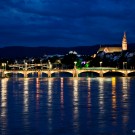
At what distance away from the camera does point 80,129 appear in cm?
2380

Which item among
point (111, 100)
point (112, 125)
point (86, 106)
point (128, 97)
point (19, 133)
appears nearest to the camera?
point (19, 133)

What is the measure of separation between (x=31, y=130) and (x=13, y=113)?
18.0 feet

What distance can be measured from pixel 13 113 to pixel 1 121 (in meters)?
3.15

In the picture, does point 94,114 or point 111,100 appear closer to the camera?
point 94,114

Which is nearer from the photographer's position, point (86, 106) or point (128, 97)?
point (86, 106)

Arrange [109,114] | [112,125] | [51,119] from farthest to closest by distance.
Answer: [109,114]
[51,119]
[112,125]

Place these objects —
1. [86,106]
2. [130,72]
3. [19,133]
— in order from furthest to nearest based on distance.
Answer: [130,72] → [86,106] → [19,133]

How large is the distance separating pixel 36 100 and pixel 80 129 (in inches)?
532

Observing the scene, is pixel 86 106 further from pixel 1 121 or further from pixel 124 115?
pixel 1 121

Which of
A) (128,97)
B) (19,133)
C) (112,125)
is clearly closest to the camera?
(19,133)

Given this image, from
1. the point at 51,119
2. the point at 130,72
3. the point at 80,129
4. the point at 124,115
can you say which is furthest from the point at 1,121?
the point at 130,72

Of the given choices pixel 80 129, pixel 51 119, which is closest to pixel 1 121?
pixel 51 119

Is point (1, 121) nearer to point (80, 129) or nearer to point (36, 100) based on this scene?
point (80, 129)

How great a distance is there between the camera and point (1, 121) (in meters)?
25.8
